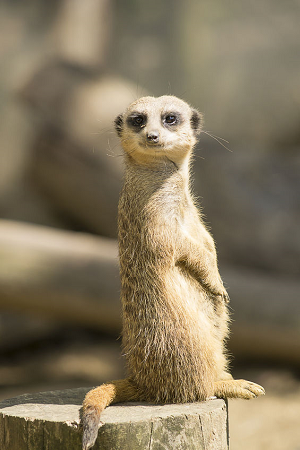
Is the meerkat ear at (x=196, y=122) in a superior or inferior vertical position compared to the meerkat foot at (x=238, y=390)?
superior

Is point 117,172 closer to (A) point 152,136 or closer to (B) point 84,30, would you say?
(B) point 84,30

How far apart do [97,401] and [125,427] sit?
0.45 ft

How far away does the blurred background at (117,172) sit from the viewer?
5043 mm

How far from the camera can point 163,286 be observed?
2.12 m

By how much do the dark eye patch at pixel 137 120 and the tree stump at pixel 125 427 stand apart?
1.07m

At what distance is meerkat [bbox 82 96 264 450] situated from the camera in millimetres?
2117

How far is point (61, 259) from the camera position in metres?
5.13

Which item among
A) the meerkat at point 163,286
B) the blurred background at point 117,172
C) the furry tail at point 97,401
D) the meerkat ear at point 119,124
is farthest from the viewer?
the blurred background at point 117,172

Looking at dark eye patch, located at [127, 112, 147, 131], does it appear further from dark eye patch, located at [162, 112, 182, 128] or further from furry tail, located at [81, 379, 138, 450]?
furry tail, located at [81, 379, 138, 450]

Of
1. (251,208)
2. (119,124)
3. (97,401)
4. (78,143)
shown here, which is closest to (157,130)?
(119,124)

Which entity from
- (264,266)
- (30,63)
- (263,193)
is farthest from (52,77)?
(264,266)

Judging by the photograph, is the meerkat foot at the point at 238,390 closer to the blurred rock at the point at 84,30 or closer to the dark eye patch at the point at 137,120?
the dark eye patch at the point at 137,120

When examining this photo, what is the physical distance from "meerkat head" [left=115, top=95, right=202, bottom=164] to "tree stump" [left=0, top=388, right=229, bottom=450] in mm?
946

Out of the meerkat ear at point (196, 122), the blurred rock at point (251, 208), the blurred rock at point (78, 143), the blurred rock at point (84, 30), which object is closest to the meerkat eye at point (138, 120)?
→ the meerkat ear at point (196, 122)
